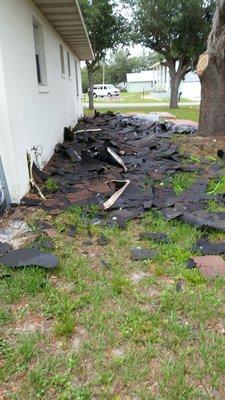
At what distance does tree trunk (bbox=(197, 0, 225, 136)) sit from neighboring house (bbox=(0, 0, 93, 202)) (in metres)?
3.28

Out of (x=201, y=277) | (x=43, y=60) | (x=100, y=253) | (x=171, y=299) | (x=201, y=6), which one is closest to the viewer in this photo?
(x=171, y=299)

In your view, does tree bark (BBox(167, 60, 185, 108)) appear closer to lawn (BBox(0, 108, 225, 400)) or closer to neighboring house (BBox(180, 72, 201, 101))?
neighboring house (BBox(180, 72, 201, 101))

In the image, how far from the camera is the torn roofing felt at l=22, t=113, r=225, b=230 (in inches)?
174

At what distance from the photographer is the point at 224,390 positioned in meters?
1.92

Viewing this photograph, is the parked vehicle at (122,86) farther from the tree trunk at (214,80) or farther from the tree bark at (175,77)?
the tree trunk at (214,80)

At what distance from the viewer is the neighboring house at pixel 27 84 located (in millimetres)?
4273

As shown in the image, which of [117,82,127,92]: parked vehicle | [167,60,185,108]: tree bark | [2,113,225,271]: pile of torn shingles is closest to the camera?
[2,113,225,271]: pile of torn shingles

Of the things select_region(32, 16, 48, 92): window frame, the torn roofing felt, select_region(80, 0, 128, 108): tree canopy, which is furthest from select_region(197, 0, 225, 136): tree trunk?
select_region(80, 0, 128, 108): tree canopy

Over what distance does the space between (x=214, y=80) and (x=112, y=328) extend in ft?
25.8

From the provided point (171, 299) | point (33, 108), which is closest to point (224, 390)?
point (171, 299)

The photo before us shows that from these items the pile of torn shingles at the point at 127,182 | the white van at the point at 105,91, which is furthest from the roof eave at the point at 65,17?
the white van at the point at 105,91

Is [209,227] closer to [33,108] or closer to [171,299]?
[171,299]

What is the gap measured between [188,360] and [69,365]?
74 centimetres

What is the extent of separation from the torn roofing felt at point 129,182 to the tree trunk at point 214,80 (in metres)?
1.10
